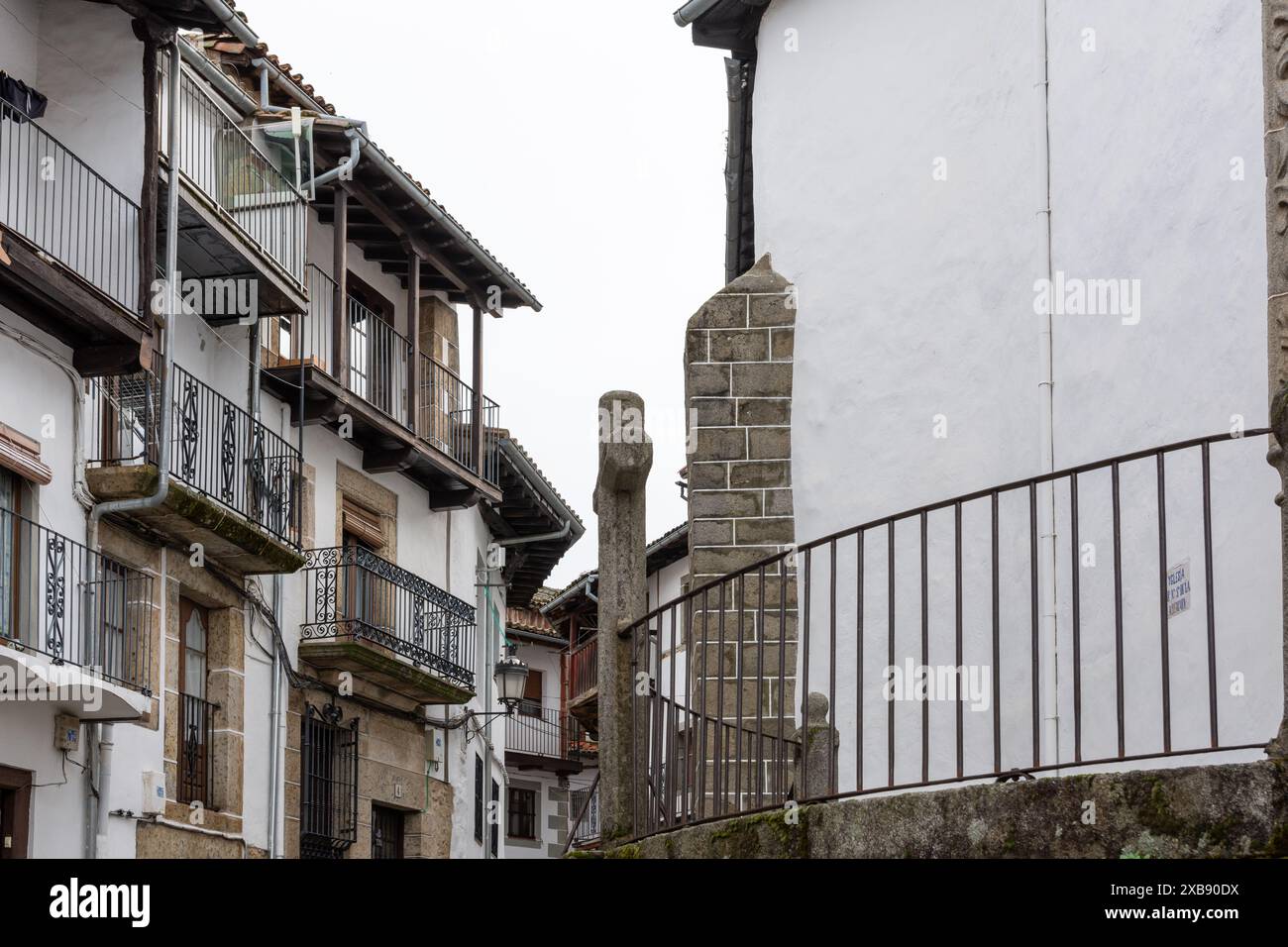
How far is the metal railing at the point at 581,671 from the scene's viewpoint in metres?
33.5

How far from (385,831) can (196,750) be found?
4.62m

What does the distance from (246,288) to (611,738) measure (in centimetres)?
1179

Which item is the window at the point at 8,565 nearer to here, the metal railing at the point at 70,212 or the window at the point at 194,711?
the metal railing at the point at 70,212

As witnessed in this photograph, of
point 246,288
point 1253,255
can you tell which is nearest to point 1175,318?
point 1253,255

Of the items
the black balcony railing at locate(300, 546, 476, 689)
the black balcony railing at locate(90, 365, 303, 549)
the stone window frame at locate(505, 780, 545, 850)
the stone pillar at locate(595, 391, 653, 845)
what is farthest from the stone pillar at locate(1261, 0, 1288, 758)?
the stone window frame at locate(505, 780, 545, 850)

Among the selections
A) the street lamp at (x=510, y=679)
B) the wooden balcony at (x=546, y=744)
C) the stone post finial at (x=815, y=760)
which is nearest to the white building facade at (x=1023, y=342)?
the stone post finial at (x=815, y=760)

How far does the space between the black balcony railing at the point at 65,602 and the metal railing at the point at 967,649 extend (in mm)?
6371

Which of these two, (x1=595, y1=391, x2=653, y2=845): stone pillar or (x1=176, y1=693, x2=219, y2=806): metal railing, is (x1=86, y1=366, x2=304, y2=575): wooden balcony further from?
(x1=595, y1=391, x2=653, y2=845): stone pillar

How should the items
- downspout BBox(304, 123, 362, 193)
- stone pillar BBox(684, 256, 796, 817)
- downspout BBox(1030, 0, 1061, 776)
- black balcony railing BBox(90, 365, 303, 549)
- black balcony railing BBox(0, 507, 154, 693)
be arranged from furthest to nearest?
1. downspout BBox(304, 123, 362, 193)
2. black balcony railing BBox(90, 365, 303, 549)
3. black balcony railing BBox(0, 507, 154, 693)
4. stone pillar BBox(684, 256, 796, 817)
5. downspout BBox(1030, 0, 1061, 776)

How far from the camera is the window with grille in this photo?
66.3 ft

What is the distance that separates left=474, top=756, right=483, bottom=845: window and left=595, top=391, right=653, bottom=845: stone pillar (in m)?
17.5

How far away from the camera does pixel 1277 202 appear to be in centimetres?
539

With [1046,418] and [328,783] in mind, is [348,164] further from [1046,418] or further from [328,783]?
[1046,418]
